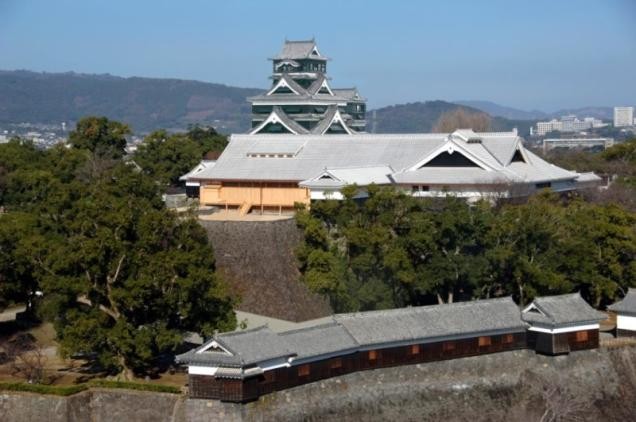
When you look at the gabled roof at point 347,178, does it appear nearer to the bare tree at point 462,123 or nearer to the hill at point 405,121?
the bare tree at point 462,123

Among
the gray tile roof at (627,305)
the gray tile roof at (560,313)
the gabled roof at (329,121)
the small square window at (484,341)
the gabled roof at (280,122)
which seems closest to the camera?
the small square window at (484,341)

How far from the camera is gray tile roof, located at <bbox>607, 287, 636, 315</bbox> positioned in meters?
24.7

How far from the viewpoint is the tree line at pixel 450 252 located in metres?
25.3

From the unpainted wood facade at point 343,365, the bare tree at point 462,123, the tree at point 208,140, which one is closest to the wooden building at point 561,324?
the unpainted wood facade at point 343,365

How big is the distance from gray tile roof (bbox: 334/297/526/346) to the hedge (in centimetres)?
407

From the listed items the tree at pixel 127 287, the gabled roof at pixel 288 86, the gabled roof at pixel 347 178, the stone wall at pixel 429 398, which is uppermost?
the gabled roof at pixel 288 86

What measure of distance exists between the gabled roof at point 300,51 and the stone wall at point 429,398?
2714 cm

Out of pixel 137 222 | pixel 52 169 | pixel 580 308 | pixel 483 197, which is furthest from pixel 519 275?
pixel 52 169

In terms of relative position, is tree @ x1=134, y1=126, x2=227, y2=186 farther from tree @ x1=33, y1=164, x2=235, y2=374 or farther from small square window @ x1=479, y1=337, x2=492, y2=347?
small square window @ x1=479, y1=337, x2=492, y2=347

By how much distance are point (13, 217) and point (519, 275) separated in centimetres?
1230

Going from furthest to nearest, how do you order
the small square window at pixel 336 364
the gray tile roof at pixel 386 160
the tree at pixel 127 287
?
1. the gray tile roof at pixel 386 160
2. the small square window at pixel 336 364
3. the tree at pixel 127 287

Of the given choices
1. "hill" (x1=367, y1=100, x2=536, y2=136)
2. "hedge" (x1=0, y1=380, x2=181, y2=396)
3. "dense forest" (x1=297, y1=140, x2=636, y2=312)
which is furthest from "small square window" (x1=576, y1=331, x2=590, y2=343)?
"hill" (x1=367, y1=100, x2=536, y2=136)

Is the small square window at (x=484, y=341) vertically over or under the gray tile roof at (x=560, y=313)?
under

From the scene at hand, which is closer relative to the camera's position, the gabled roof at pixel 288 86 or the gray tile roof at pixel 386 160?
the gray tile roof at pixel 386 160
